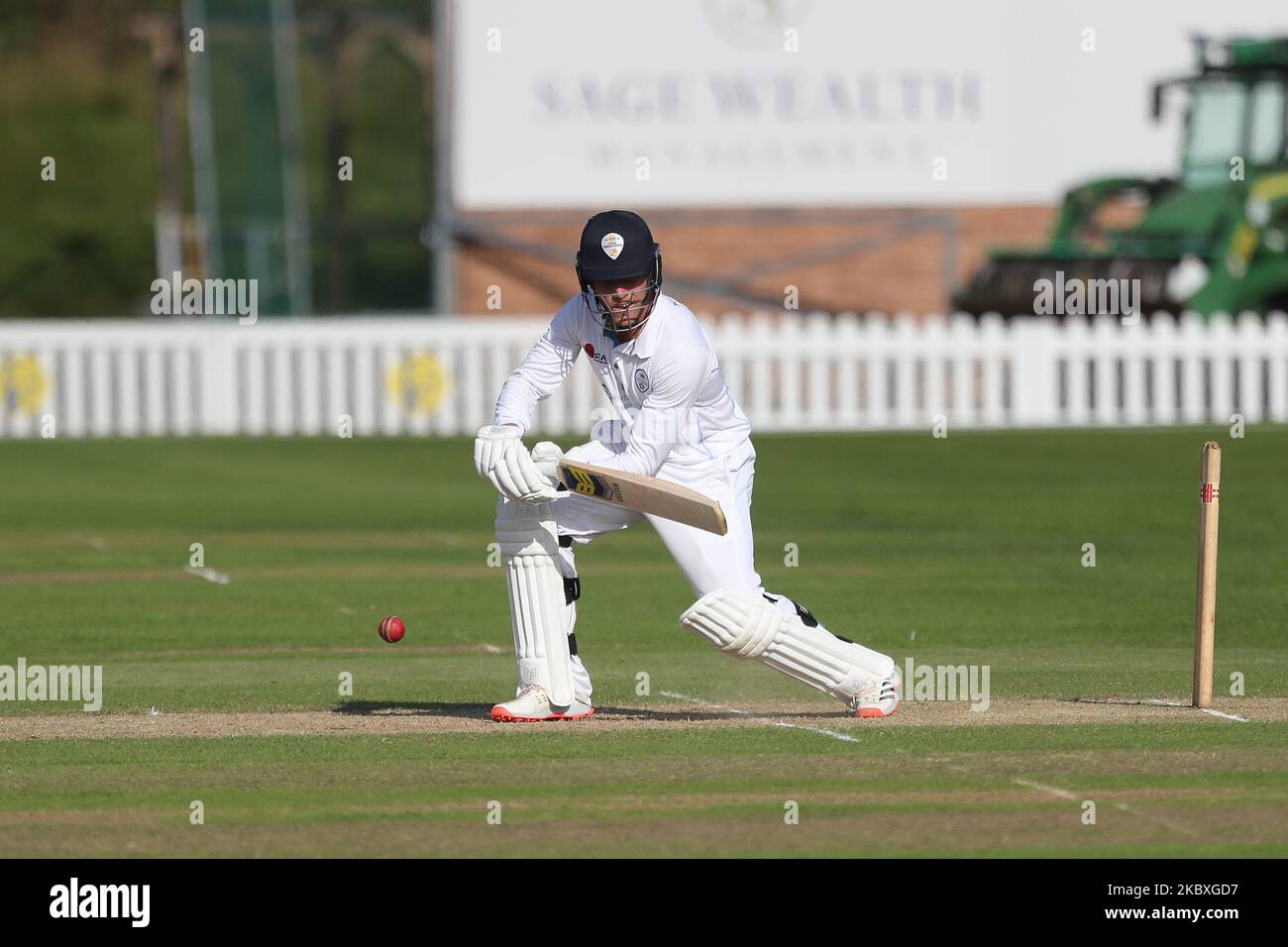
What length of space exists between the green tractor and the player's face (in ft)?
72.7

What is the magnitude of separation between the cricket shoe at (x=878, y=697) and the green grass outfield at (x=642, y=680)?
0.08m

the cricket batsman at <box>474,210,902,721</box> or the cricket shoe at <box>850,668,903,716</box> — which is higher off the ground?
the cricket batsman at <box>474,210,902,721</box>

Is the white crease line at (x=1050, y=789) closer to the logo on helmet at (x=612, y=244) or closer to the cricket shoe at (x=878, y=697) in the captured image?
the cricket shoe at (x=878, y=697)

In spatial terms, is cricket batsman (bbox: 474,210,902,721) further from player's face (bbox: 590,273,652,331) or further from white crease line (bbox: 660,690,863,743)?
white crease line (bbox: 660,690,863,743)

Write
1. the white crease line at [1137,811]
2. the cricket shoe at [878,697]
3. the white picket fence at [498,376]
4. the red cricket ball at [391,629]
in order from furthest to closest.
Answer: the white picket fence at [498,376] < the red cricket ball at [391,629] < the cricket shoe at [878,697] < the white crease line at [1137,811]

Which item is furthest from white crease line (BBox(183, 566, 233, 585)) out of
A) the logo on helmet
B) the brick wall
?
the brick wall

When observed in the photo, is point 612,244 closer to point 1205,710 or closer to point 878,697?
point 878,697

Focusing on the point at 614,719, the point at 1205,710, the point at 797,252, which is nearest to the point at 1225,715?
the point at 1205,710

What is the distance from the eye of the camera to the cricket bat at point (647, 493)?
9.45 m

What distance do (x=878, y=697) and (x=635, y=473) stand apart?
1.37 meters

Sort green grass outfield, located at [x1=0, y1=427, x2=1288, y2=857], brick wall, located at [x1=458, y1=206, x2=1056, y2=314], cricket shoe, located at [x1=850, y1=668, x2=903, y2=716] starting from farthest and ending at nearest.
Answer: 1. brick wall, located at [x1=458, y1=206, x2=1056, y2=314]
2. cricket shoe, located at [x1=850, y1=668, x2=903, y2=716]
3. green grass outfield, located at [x1=0, y1=427, x2=1288, y2=857]

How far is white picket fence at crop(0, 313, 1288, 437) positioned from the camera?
27750mm

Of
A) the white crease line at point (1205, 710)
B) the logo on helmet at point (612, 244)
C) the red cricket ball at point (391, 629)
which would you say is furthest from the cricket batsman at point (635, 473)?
the white crease line at point (1205, 710)

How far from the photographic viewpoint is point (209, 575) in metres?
16.2
